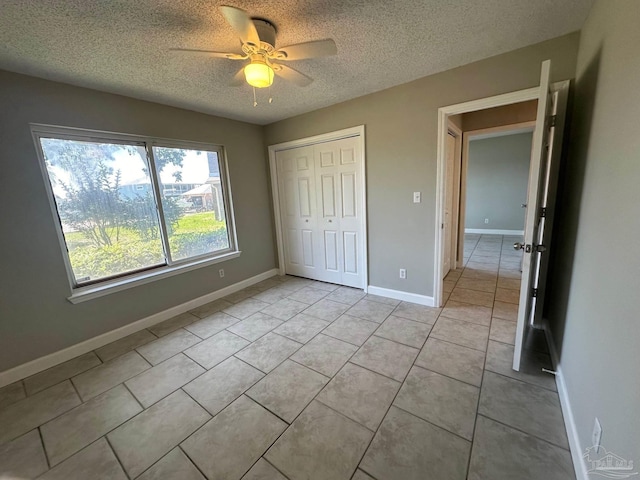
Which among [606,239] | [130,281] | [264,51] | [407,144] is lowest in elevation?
[130,281]

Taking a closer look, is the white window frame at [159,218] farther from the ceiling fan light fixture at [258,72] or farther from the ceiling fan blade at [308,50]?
the ceiling fan blade at [308,50]

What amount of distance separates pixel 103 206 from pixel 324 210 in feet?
8.05

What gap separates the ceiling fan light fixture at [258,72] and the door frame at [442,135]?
5.68 feet

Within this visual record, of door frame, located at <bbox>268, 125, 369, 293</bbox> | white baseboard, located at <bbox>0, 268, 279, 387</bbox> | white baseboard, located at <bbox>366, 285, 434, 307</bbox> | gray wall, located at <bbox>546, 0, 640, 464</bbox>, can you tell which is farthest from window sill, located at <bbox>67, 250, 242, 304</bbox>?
gray wall, located at <bbox>546, 0, 640, 464</bbox>

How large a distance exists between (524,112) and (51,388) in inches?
223

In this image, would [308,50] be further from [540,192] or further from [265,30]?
[540,192]

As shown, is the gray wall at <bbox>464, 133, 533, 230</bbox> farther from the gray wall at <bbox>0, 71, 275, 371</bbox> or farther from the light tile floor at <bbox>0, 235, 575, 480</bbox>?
the gray wall at <bbox>0, 71, 275, 371</bbox>

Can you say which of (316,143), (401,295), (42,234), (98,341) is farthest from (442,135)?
(98,341)

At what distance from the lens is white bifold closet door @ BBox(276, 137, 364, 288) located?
329 cm

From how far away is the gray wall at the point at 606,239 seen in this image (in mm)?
905

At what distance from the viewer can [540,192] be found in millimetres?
1800

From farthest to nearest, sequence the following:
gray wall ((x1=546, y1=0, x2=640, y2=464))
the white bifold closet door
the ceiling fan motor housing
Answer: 1. the white bifold closet door
2. the ceiling fan motor housing
3. gray wall ((x1=546, y1=0, x2=640, y2=464))

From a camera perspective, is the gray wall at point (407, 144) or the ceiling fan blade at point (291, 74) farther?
the gray wall at point (407, 144)

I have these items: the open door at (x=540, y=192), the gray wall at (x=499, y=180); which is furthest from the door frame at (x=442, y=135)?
the gray wall at (x=499, y=180)
